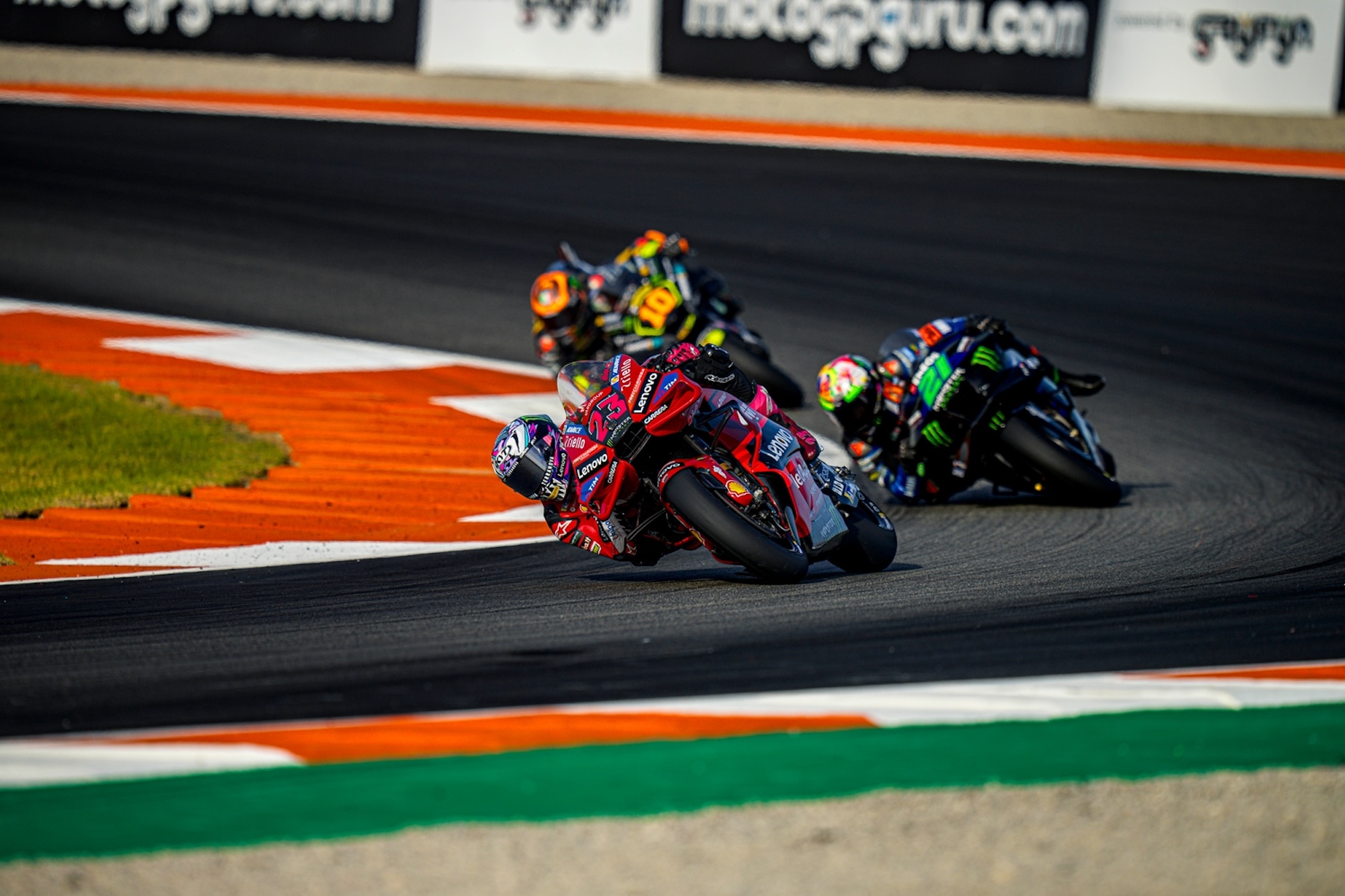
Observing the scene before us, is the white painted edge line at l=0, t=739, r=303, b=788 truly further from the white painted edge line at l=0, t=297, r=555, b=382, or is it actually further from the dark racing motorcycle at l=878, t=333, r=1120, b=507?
the white painted edge line at l=0, t=297, r=555, b=382

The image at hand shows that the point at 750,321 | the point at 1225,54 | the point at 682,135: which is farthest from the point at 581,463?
the point at 1225,54

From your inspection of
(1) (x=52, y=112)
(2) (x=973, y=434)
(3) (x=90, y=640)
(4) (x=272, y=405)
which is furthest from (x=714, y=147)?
(3) (x=90, y=640)

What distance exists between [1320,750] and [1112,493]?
3.98 meters

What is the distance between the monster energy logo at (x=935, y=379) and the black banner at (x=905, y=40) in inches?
475

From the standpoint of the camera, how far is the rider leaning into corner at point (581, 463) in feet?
20.4

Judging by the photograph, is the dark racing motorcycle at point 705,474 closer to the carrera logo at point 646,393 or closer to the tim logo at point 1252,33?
the carrera logo at point 646,393

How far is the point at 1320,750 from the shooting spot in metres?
4.40

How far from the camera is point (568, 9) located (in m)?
20.4

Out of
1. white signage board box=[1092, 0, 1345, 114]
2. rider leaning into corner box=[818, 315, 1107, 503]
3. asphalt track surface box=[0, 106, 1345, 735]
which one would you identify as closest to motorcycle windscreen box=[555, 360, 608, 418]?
asphalt track surface box=[0, 106, 1345, 735]

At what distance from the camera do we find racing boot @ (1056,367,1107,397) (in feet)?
Result: 27.9

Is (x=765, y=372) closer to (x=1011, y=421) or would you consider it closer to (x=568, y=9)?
(x=1011, y=421)

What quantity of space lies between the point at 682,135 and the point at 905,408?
38.0ft

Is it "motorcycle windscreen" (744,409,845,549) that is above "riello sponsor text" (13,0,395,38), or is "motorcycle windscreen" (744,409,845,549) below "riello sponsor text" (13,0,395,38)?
below

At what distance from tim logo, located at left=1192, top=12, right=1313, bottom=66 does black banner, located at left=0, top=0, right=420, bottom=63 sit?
31.8 feet
